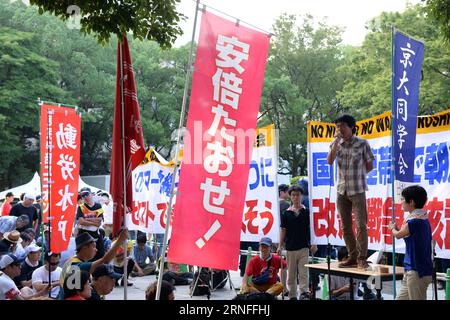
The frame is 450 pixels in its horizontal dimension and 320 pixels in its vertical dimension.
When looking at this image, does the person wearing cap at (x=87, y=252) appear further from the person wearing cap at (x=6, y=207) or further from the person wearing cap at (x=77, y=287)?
the person wearing cap at (x=6, y=207)

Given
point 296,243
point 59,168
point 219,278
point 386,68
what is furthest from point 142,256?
point 386,68

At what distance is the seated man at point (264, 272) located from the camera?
9258mm

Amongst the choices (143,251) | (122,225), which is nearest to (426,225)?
(122,225)

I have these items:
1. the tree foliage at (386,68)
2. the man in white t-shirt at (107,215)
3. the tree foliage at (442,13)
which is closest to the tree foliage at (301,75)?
the tree foliage at (386,68)

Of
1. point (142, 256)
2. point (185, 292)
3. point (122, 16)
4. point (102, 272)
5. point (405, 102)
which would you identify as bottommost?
point (185, 292)

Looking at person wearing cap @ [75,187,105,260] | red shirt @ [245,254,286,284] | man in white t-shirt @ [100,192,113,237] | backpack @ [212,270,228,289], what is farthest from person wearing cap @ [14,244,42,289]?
man in white t-shirt @ [100,192,113,237]

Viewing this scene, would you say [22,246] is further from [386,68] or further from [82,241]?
[386,68]

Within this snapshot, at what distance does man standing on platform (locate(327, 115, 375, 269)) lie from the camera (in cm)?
739

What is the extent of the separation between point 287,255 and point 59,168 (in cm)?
405

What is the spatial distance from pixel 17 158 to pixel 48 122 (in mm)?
24000

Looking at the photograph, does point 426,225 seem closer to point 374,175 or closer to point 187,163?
point 187,163

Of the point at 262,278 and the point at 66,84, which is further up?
the point at 66,84

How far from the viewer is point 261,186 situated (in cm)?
1080

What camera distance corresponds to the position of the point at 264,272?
30.8ft
